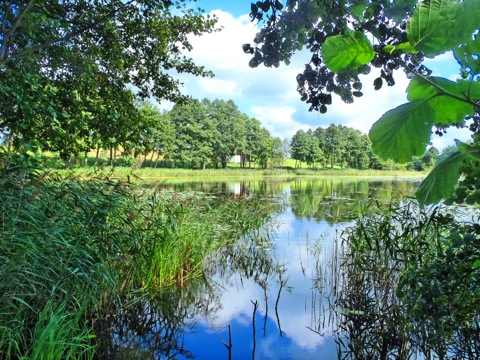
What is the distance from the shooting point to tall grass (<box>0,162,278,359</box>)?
9.05 feet

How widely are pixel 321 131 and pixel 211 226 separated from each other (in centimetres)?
7781

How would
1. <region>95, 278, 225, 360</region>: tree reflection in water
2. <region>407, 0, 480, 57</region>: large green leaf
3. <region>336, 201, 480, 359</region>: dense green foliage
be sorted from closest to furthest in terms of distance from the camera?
<region>407, 0, 480, 57</region>: large green leaf
<region>336, 201, 480, 359</region>: dense green foliage
<region>95, 278, 225, 360</region>: tree reflection in water

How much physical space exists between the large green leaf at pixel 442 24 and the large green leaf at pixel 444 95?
67 mm

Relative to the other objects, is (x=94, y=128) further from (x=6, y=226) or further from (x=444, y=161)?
(x=444, y=161)

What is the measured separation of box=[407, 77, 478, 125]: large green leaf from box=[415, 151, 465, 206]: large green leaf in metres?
0.09

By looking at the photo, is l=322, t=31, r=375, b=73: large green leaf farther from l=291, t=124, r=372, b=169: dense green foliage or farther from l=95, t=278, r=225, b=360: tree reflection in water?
l=291, t=124, r=372, b=169: dense green foliage

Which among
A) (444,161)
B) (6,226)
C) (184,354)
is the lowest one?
(184,354)

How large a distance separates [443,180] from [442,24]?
0.31 m

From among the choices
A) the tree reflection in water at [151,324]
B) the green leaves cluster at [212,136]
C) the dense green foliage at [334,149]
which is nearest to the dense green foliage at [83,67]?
the tree reflection in water at [151,324]

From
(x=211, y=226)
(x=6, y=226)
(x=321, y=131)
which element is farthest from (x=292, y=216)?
(x=321, y=131)

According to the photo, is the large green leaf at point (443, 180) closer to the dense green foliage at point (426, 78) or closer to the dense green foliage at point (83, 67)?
the dense green foliage at point (426, 78)

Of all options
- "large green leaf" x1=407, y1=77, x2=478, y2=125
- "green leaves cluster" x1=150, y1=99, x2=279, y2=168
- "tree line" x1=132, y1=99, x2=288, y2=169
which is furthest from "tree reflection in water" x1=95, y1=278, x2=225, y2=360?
"green leaves cluster" x1=150, y1=99, x2=279, y2=168

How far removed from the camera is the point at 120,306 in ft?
13.7

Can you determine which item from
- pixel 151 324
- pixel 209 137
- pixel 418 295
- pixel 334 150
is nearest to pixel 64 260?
pixel 151 324
